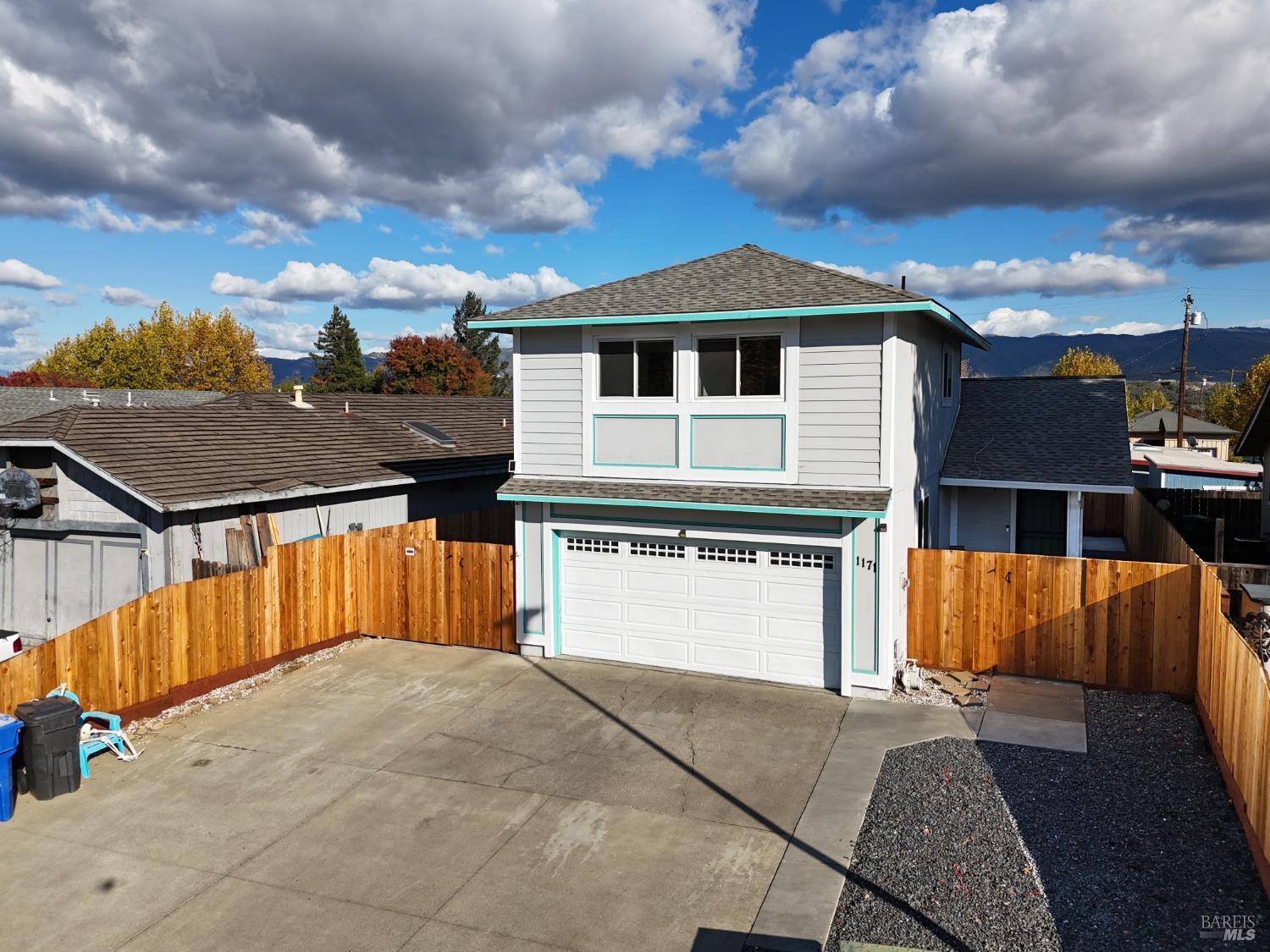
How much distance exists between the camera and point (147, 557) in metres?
13.5

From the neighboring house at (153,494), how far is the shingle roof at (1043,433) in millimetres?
11091

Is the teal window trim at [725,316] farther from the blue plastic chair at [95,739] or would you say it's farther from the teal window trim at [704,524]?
the blue plastic chair at [95,739]

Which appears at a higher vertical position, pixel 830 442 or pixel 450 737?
pixel 830 442

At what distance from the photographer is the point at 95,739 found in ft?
32.8

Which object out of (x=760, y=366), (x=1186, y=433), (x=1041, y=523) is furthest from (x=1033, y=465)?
(x=1186, y=433)

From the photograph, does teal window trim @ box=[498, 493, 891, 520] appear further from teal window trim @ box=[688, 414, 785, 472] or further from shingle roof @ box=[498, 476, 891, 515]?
teal window trim @ box=[688, 414, 785, 472]

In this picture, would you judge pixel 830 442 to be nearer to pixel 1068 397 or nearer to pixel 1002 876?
pixel 1002 876

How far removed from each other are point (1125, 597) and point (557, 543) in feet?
26.2

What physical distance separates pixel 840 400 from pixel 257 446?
1106 centimetres

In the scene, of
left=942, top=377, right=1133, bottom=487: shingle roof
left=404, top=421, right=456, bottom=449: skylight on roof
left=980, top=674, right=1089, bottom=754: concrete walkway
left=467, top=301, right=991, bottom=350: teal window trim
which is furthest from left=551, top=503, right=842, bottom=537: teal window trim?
left=404, top=421, right=456, bottom=449: skylight on roof

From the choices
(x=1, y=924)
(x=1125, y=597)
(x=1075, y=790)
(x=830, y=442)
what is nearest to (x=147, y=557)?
(x=1, y=924)

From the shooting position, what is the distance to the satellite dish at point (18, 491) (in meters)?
13.9

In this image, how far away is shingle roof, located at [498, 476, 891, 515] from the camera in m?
11.6

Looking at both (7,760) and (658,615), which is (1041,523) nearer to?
(658,615)
